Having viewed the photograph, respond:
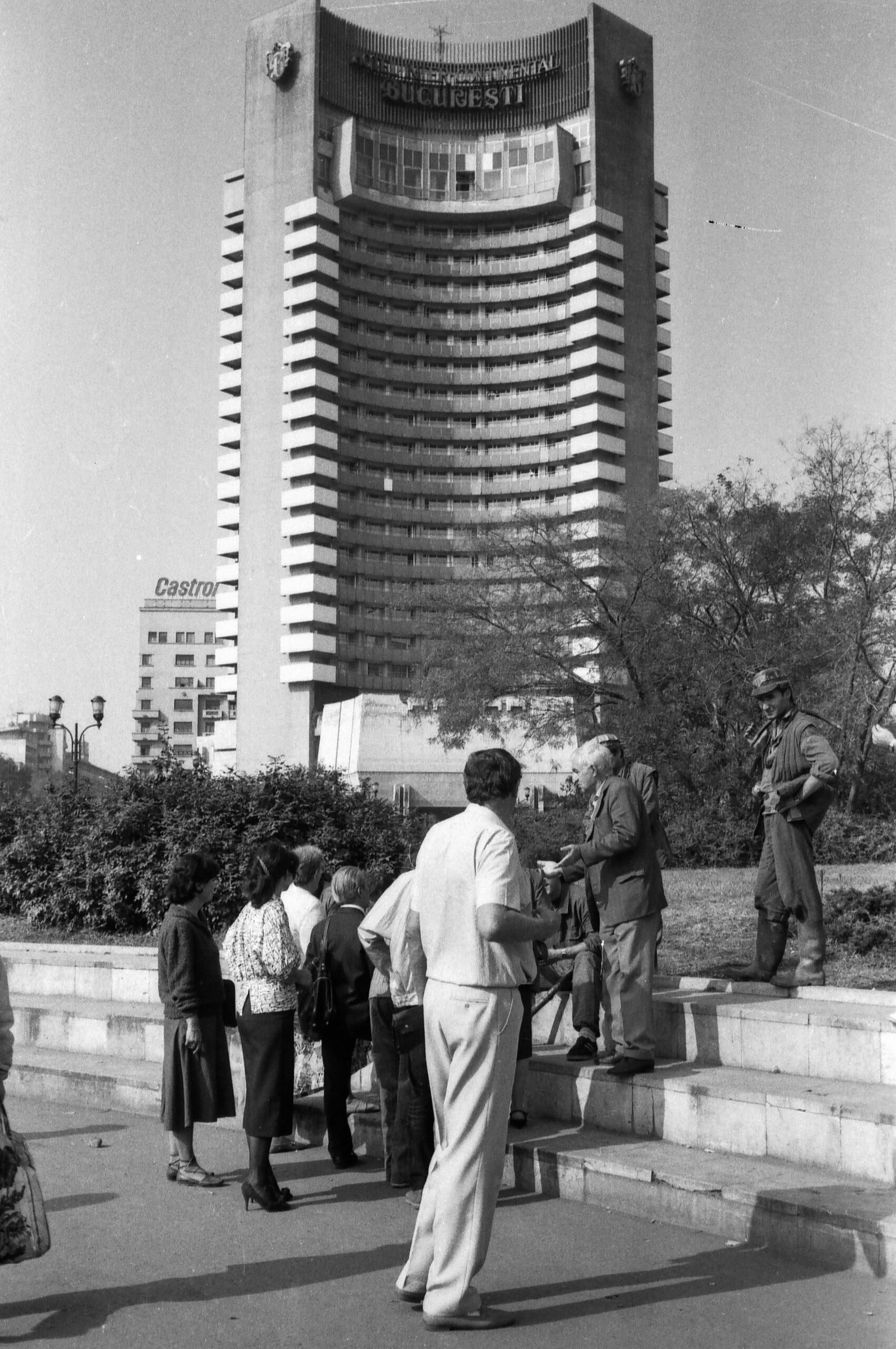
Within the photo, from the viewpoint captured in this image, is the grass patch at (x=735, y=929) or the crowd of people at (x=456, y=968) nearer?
Result: the crowd of people at (x=456, y=968)

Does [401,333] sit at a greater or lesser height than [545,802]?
greater

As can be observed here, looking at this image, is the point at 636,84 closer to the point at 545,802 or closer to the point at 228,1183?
the point at 545,802

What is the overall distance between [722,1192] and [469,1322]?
61.7 inches

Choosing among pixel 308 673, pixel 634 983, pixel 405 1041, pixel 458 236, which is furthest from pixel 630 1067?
pixel 458 236

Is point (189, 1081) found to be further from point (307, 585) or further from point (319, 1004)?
point (307, 585)

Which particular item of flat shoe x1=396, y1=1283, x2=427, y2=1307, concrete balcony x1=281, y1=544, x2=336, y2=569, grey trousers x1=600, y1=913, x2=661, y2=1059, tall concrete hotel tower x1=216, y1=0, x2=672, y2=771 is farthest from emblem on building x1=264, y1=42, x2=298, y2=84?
flat shoe x1=396, y1=1283, x2=427, y2=1307

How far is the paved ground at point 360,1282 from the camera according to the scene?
4.29 meters

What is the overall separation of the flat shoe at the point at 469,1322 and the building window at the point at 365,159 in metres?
88.5

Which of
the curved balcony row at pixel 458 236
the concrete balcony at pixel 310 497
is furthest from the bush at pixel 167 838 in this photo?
the curved balcony row at pixel 458 236

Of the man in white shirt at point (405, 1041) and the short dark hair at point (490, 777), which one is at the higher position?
the short dark hair at point (490, 777)

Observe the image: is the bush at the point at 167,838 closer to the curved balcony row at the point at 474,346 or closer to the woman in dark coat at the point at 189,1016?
the woman in dark coat at the point at 189,1016

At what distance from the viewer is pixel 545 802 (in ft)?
101

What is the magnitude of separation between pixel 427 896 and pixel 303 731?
73448 millimetres

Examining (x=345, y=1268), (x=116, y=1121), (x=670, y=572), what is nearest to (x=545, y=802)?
(x=670, y=572)
